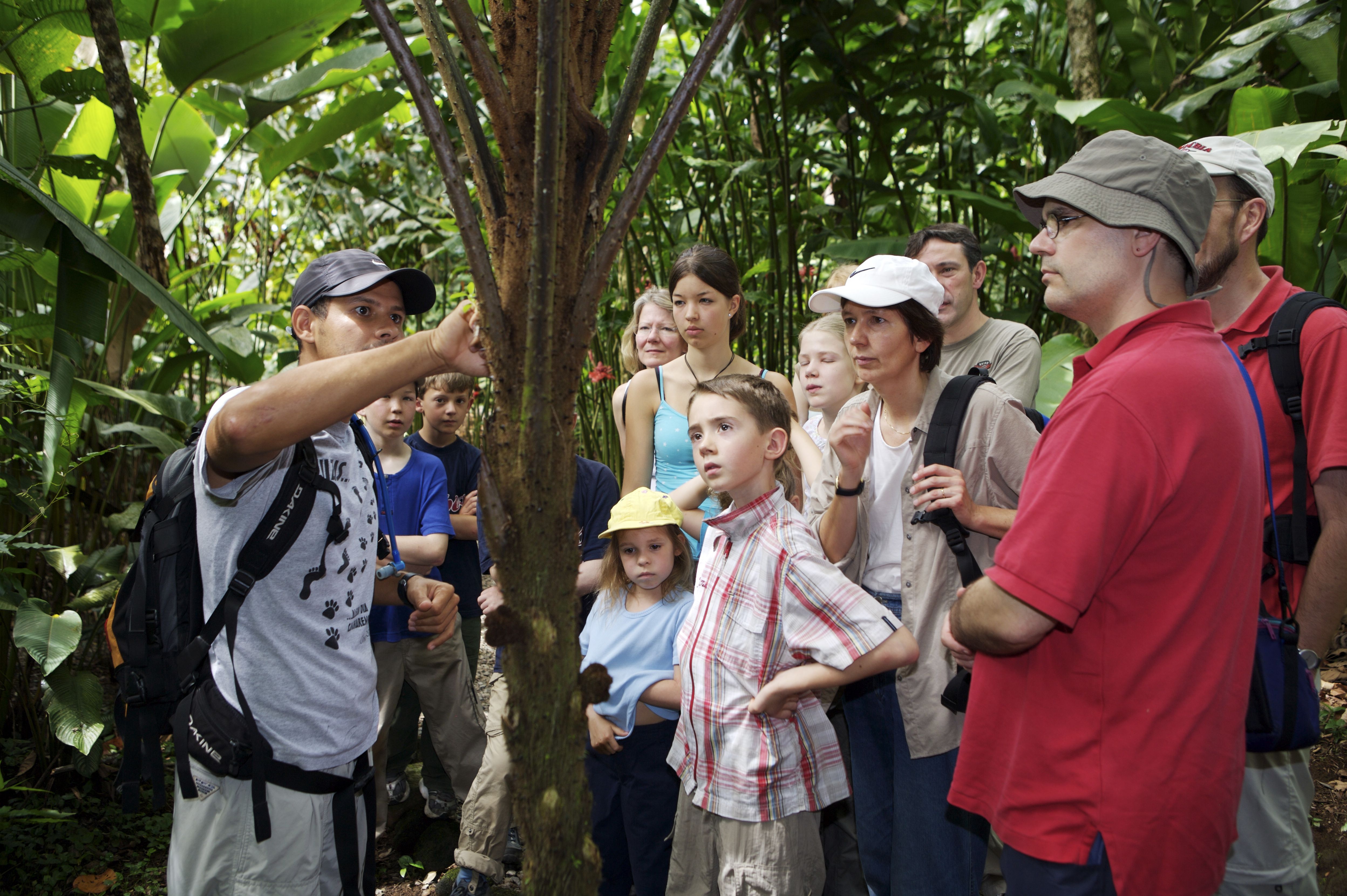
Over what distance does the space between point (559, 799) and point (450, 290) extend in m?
7.26

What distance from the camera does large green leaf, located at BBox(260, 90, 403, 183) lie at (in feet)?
14.4

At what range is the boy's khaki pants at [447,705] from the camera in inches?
130

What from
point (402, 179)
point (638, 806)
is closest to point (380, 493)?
point (638, 806)

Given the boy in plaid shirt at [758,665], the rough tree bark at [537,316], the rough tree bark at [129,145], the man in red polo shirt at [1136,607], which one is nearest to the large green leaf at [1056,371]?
the boy in plaid shirt at [758,665]

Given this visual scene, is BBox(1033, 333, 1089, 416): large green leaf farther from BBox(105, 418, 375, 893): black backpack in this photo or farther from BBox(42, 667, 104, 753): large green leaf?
BBox(42, 667, 104, 753): large green leaf

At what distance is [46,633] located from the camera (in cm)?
287

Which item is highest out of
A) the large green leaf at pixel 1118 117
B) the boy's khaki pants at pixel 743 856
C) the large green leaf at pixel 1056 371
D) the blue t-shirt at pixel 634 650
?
the large green leaf at pixel 1118 117

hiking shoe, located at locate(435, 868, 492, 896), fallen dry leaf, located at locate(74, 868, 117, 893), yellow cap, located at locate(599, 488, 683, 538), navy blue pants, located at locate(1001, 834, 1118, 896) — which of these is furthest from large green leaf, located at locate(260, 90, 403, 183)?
navy blue pants, located at locate(1001, 834, 1118, 896)

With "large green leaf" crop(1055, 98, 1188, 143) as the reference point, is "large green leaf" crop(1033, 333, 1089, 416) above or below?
below

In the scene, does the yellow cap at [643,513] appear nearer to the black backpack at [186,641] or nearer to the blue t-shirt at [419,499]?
the blue t-shirt at [419,499]

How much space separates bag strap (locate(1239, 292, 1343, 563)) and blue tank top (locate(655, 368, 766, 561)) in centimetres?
156

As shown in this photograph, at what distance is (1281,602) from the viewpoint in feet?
5.65

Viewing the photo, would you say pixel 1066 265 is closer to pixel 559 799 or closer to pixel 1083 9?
pixel 559 799

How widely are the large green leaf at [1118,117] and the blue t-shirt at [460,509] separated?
2735 millimetres
